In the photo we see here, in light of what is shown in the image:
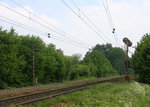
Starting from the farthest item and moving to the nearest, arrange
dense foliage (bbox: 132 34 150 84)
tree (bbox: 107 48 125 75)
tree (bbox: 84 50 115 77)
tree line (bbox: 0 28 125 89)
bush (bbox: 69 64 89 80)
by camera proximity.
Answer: tree (bbox: 107 48 125 75) → tree (bbox: 84 50 115 77) → bush (bbox: 69 64 89 80) → tree line (bbox: 0 28 125 89) → dense foliage (bbox: 132 34 150 84)

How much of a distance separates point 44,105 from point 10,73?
97.8 feet

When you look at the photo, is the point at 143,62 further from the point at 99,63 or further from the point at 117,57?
the point at 117,57

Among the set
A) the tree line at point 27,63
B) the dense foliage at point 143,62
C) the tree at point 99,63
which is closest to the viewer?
the dense foliage at point 143,62

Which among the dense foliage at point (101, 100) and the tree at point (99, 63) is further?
the tree at point (99, 63)

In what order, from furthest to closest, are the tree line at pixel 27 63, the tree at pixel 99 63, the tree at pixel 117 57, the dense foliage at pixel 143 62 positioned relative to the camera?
the tree at pixel 117 57
the tree at pixel 99 63
the tree line at pixel 27 63
the dense foliage at pixel 143 62

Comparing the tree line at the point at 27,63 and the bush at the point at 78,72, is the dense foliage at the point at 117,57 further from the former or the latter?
the tree line at the point at 27,63

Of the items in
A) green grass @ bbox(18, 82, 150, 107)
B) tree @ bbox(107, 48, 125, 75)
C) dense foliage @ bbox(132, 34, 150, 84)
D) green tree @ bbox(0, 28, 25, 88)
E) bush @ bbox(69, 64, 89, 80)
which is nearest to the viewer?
green grass @ bbox(18, 82, 150, 107)

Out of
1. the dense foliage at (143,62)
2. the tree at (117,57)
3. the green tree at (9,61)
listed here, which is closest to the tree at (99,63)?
the tree at (117,57)

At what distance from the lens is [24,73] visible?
5428cm

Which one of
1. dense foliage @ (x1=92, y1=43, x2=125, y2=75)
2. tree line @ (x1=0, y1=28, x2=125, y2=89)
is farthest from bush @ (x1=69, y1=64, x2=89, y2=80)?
dense foliage @ (x1=92, y1=43, x2=125, y2=75)

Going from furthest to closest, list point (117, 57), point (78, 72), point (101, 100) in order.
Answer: point (117, 57) < point (78, 72) < point (101, 100)

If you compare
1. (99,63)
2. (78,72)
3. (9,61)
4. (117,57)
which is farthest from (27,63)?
(117,57)

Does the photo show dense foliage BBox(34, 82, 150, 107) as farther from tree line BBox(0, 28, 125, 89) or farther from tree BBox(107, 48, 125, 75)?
tree BBox(107, 48, 125, 75)

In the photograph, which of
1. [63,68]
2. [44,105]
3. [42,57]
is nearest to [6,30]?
[42,57]
